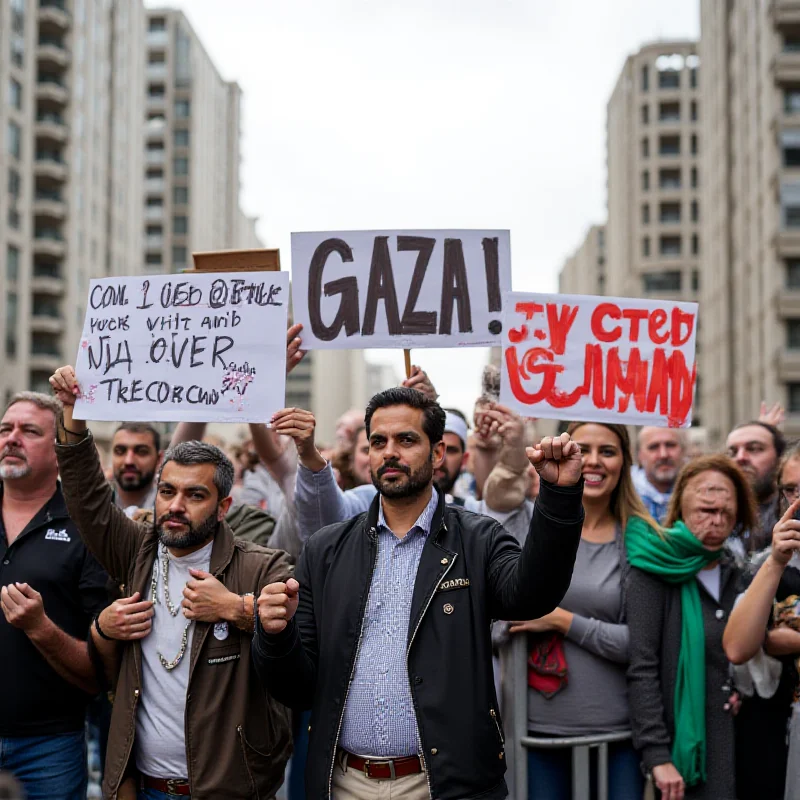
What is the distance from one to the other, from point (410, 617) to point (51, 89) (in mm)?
48858

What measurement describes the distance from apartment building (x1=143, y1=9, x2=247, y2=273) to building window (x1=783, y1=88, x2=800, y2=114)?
159 ft

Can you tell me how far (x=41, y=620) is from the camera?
3.94 metres

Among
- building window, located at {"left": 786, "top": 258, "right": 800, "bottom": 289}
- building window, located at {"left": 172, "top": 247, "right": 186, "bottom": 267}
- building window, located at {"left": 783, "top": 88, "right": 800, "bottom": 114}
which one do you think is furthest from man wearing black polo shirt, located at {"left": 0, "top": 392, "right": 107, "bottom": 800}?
building window, located at {"left": 172, "top": 247, "right": 186, "bottom": 267}

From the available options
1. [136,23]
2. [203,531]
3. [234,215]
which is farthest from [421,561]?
[234,215]

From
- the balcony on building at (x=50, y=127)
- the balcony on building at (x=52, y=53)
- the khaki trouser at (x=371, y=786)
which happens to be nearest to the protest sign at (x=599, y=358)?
the khaki trouser at (x=371, y=786)

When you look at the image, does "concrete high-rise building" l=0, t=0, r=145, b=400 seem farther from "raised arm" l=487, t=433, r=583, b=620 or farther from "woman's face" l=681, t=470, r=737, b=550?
"raised arm" l=487, t=433, r=583, b=620

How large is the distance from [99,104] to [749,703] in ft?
179

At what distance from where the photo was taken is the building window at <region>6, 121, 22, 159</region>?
42.7 metres

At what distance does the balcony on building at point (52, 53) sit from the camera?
46.2 m

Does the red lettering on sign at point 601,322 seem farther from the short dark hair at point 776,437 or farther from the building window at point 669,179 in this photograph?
the building window at point 669,179

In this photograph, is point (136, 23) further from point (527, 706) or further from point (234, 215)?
point (527, 706)

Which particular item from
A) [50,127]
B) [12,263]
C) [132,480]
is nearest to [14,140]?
[50,127]

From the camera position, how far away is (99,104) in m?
52.4

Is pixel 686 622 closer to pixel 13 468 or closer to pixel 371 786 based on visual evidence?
pixel 371 786
